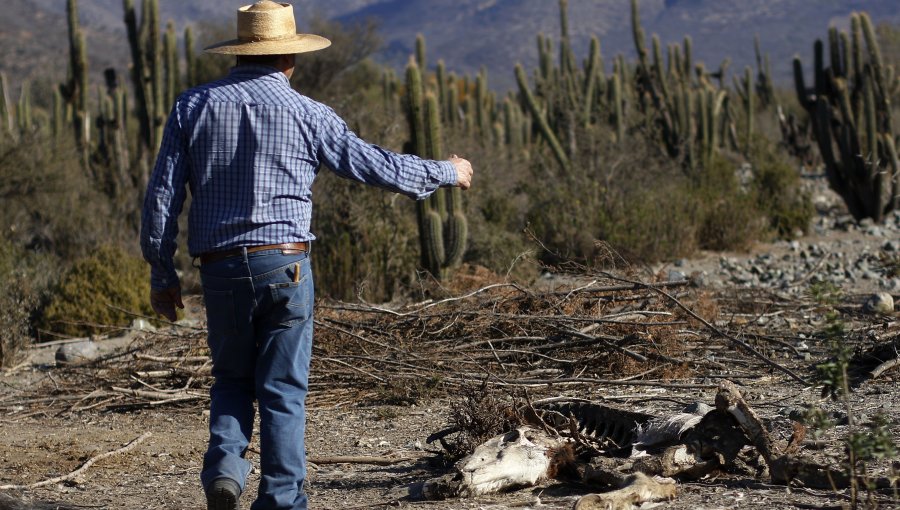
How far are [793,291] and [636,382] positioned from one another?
418cm

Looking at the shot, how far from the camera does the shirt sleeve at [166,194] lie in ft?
13.2

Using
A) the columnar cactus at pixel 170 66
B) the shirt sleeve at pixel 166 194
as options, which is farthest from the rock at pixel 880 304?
the columnar cactus at pixel 170 66

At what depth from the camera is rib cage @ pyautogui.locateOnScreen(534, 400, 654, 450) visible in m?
4.77

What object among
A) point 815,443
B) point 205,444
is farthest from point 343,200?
point 815,443

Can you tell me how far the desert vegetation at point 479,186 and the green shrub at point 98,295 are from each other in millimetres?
19

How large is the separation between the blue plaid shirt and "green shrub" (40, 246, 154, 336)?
19.6 ft

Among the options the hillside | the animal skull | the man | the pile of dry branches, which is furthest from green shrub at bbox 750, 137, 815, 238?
the hillside

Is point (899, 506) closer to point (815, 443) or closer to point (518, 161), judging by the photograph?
point (815, 443)

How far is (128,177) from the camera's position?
51.5 ft

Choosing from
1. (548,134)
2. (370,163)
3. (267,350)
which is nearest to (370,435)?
(267,350)

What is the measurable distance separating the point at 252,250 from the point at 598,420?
6.12ft

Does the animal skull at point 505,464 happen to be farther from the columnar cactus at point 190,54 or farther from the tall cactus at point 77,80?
the columnar cactus at point 190,54

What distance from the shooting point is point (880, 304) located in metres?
7.98

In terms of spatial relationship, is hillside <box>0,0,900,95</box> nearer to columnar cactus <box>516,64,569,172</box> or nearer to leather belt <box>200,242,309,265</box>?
columnar cactus <box>516,64,569,172</box>
